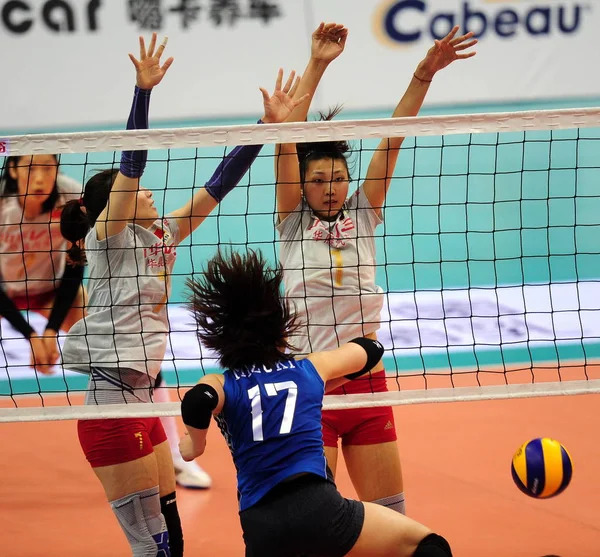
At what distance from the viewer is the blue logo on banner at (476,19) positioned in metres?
7.51

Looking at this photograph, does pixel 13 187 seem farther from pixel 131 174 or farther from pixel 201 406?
pixel 201 406

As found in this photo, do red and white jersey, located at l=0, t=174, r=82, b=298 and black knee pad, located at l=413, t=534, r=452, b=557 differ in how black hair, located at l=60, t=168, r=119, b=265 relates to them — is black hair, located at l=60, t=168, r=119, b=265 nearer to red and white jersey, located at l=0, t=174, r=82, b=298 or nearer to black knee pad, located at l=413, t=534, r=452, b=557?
black knee pad, located at l=413, t=534, r=452, b=557

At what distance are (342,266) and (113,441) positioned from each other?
1056 mm

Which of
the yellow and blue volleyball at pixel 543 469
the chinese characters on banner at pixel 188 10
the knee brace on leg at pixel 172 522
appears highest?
the chinese characters on banner at pixel 188 10

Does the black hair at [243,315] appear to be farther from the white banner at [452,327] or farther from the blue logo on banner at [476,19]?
the blue logo on banner at [476,19]

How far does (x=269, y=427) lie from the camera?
229cm

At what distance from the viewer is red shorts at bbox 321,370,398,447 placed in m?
3.12

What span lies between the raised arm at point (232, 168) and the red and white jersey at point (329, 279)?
28 centimetres

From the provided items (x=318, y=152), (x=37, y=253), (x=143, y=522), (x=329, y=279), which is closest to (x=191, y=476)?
(x=143, y=522)

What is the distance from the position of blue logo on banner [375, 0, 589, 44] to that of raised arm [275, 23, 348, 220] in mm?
4288

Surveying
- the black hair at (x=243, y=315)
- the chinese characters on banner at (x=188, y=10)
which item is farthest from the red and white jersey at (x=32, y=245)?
the black hair at (x=243, y=315)

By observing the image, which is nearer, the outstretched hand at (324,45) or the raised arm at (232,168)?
the raised arm at (232,168)

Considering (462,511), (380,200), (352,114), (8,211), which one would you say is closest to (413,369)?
(352,114)

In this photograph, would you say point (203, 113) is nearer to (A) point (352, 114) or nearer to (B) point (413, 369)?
(A) point (352, 114)
